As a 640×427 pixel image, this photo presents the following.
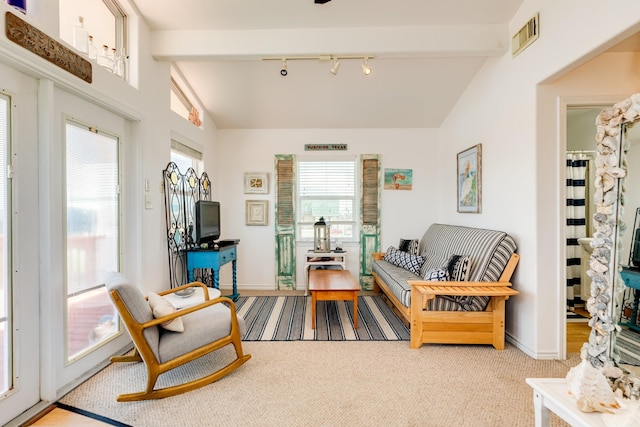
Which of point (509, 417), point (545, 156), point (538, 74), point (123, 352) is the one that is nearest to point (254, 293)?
point (123, 352)

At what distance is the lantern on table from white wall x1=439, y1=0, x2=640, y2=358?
2167mm

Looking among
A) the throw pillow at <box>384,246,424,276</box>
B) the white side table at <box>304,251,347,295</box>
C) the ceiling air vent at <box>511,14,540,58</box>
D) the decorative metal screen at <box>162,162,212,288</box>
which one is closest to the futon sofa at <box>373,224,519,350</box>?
the throw pillow at <box>384,246,424,276</box>

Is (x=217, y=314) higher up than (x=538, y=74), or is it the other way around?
(x=538, y=74)

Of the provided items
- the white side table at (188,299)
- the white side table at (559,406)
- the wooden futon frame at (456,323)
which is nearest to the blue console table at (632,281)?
the white side table at (559,406)

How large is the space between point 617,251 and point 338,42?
2.56 meters

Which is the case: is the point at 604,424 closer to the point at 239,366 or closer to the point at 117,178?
the point at 239,366

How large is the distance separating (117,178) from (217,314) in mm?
1443

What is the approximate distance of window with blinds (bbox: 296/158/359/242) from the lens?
4648mm

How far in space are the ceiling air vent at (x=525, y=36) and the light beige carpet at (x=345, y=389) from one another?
264cm

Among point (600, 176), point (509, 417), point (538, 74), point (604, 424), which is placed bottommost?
point (509, 417)

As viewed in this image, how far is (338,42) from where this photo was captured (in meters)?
2.74

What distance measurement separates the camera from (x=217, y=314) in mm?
2301

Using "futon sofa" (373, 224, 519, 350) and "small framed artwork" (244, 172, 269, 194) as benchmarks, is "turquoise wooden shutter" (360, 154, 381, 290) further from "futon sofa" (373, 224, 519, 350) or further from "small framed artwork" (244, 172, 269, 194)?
"futon sofa" (373, 224, 519, 350)

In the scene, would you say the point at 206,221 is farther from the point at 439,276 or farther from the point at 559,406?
the point at 559,406
